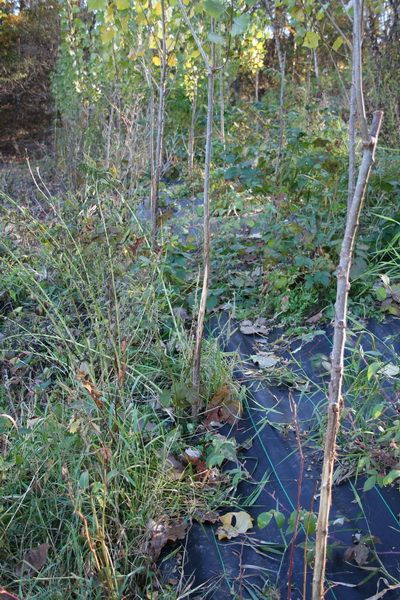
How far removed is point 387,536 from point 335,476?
289mm

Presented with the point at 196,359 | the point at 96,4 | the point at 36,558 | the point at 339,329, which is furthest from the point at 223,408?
the point at 96,4

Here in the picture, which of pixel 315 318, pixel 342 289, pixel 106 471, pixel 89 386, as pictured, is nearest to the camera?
pixel 342 289

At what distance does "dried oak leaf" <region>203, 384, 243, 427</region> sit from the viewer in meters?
2.58

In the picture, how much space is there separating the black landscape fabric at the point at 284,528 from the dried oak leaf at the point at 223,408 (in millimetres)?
50

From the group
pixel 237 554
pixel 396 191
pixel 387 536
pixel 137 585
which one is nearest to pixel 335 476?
pixel 387 536

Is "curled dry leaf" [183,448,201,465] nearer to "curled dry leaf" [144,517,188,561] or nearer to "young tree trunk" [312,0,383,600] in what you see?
"curled dry leaf" [144,517,188,561]

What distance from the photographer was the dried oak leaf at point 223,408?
2.58 meters

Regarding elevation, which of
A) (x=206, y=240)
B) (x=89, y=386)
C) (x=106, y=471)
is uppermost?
(x=206, y=240)

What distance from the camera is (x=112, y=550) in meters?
1.95

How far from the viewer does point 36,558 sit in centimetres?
196

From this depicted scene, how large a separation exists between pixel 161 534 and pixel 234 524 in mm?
256

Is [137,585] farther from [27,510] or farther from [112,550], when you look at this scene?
[27,510]

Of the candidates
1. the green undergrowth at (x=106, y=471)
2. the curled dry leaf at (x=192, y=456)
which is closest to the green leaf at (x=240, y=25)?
the green undergrowth at (x=106, y=471)

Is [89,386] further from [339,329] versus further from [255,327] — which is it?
[255,327]
